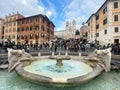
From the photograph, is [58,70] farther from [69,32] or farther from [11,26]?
[69,32]

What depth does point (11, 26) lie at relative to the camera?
56031mm

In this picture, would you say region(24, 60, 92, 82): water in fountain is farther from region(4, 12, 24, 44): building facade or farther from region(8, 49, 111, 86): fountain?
region(4, 12, 24, 44): building facade

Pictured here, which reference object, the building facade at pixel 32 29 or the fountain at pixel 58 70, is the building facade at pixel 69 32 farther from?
the fountain at pixel 58 70

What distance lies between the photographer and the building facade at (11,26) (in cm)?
5481

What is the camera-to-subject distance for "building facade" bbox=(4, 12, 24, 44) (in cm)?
5481

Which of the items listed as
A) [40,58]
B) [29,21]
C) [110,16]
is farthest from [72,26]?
[40,58]

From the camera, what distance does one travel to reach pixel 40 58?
47.4 feet

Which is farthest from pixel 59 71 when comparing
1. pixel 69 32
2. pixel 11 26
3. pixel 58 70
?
pixel 69 32

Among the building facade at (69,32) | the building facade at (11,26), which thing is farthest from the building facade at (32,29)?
the building facade at (69,32)

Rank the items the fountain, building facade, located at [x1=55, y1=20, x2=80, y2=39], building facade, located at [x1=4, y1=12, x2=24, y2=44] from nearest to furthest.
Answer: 1. the fountain
2. building facade, located at [x1=4, y1=12, x2=24, y2=44]
3. building facade, located at [x1=55, y1=20, x2=80, y2=39]

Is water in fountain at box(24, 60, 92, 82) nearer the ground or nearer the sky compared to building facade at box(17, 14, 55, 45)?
nearer the ground

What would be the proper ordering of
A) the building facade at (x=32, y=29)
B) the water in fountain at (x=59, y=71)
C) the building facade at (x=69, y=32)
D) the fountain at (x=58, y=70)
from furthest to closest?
the building facade at (x=69, y=32) < the building facade at (x=32, y=29) < the water in fountain at (x=59, y=71) < the fountain at (x=58, y=70)

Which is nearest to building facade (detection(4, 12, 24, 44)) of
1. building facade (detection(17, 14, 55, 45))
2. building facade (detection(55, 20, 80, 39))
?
building facade (detection(17, 14, 55, 45))

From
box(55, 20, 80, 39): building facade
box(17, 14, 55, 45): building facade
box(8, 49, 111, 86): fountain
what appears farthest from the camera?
box(55, 20, 80, 39): building facade
